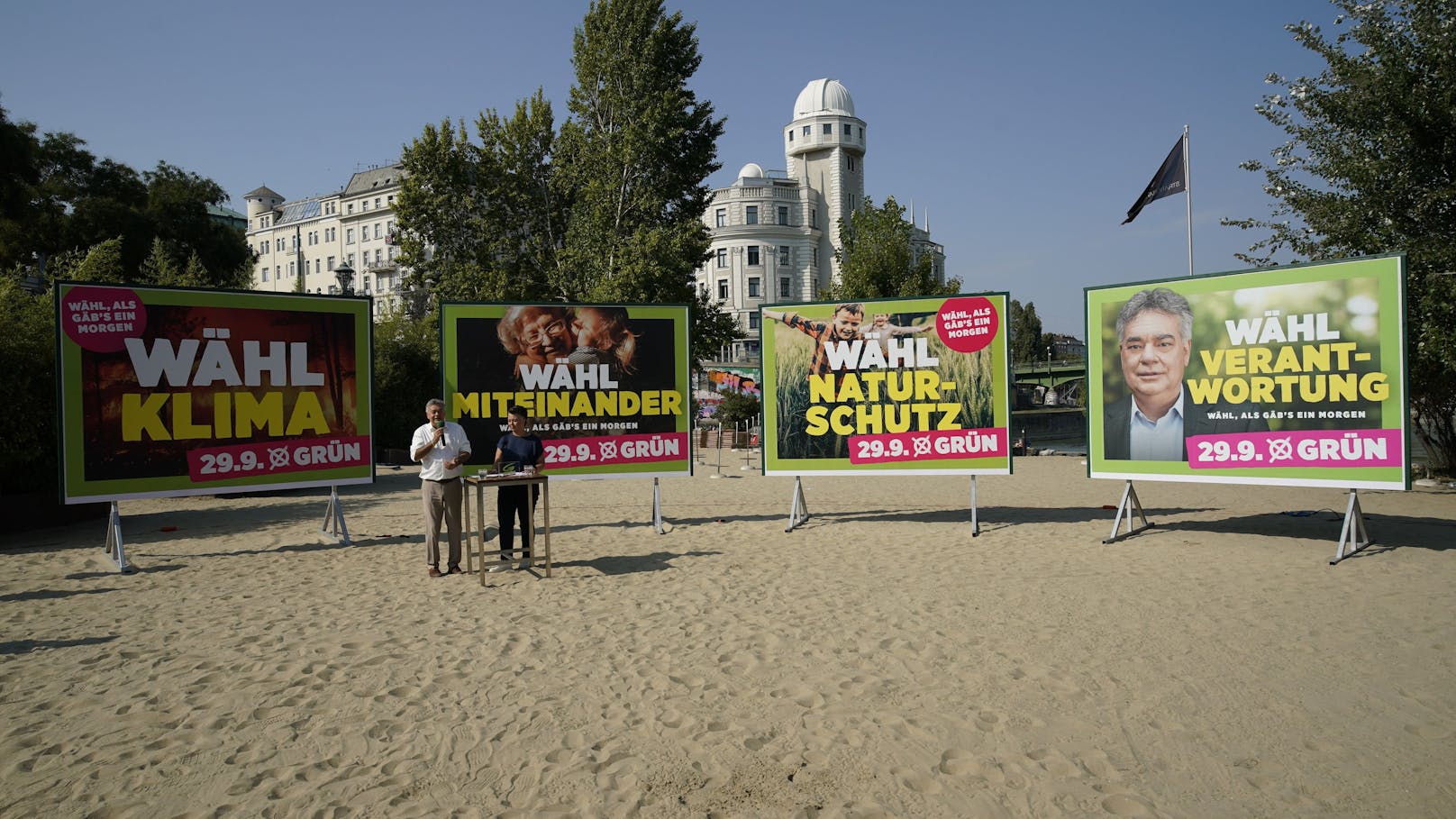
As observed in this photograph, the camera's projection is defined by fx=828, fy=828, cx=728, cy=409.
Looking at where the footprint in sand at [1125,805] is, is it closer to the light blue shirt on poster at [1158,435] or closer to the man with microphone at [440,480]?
the man with microphone at [440,480]

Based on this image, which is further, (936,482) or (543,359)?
(936,482)

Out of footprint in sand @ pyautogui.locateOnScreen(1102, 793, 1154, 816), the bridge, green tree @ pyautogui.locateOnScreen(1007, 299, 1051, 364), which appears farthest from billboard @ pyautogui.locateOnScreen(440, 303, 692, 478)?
green tree @ pyautogui.locateOnScreen(1007, 299, 1051, 364)

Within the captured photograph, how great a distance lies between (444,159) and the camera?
36.7 meters

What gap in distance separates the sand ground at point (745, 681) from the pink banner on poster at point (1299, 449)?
3.83 ft


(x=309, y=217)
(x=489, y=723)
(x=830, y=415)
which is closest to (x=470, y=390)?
(x=830, y=415)

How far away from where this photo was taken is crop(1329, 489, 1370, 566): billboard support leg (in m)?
10.0

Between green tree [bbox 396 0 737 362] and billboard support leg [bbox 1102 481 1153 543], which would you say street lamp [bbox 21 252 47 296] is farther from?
billboard support leg [bbox 1102 481 1153 543]

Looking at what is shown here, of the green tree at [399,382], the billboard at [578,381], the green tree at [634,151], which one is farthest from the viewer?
the green tree at [634,151]

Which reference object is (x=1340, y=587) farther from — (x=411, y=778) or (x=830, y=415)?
(x=411, y=778)

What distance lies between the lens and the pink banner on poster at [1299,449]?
10203 millimetres

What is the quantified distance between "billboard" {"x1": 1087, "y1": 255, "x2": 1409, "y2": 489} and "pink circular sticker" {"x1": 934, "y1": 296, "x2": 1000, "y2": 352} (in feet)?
4.73

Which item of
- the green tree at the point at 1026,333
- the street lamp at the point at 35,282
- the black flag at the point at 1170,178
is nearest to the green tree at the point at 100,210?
the street lamp at the point at 35,282

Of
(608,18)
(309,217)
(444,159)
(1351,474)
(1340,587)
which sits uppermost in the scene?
(309,217)

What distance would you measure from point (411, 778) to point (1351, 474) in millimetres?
11176
